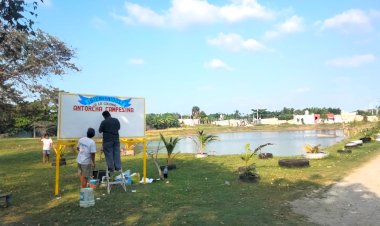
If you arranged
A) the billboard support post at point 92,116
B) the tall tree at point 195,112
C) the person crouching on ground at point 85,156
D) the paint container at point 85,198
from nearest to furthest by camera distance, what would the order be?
the paint container at point 85,198, the person crouching on ground at point 85,156, the billboard support post at point 92,116, the tall tree at point 195,112

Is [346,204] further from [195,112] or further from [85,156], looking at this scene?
[195,112]

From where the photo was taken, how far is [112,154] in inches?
364

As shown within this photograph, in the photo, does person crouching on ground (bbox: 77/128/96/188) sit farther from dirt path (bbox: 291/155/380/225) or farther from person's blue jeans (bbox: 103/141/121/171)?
dirt path (bbox: 291/155/380/225)

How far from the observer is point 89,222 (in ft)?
20.4

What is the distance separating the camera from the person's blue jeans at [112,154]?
9125 mm

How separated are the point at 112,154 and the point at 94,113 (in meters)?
1.16

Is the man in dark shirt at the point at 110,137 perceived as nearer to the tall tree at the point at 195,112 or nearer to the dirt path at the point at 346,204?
the dirt path at the point at 346,204

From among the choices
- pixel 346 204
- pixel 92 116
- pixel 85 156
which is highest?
pixel 92 116

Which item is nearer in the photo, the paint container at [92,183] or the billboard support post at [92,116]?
the billboard support post at [92,116]

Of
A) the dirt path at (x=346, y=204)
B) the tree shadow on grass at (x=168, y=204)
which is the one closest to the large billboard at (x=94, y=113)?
the tree shadow on grass at (x=168, y=204)

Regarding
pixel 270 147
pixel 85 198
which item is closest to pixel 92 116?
pixel 85 198

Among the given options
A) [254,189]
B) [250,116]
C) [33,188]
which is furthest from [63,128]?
[250,116]

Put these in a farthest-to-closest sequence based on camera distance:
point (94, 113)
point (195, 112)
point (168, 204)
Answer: point (195, 112)
point (94, 113)
point (168, 204)

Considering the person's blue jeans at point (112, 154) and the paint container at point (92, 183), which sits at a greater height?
the person's blue jeans at point (112, 154)
